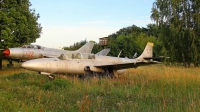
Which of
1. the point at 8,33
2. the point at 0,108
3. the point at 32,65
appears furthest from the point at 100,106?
the point at 8,33

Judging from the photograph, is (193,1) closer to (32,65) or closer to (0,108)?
(32,65)

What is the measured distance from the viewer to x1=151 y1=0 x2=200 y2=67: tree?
30.2 metres

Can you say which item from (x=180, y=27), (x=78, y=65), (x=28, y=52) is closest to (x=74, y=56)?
(x=78, y=65)

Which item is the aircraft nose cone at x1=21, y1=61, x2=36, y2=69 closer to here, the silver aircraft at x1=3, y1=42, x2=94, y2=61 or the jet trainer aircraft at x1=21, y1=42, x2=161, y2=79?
the jet trainer aircraft at x1=21, y1=42, x2=161, y2=79

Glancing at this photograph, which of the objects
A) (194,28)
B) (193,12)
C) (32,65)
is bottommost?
(32,65)

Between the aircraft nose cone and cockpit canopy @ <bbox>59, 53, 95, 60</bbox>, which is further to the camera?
cockpit canopy @ <bbox>59, 53, 95, 60</bbox>

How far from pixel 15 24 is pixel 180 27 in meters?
20.7

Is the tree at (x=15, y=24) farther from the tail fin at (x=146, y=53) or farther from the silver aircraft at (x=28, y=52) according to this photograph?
the tail fin at (x=146, y=53)

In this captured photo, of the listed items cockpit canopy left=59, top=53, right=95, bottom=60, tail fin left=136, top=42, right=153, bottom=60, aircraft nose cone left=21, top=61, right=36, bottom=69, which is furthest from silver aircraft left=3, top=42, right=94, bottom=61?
tail fin left=136, top=42, right=153, bottom=60

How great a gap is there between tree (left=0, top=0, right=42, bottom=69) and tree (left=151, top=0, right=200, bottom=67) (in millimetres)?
17691

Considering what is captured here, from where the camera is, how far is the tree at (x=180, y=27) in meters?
30.2

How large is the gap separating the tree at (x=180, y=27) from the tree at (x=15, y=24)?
17691 mm

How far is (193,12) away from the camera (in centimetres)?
3145

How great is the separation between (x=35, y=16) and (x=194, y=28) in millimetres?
20177
